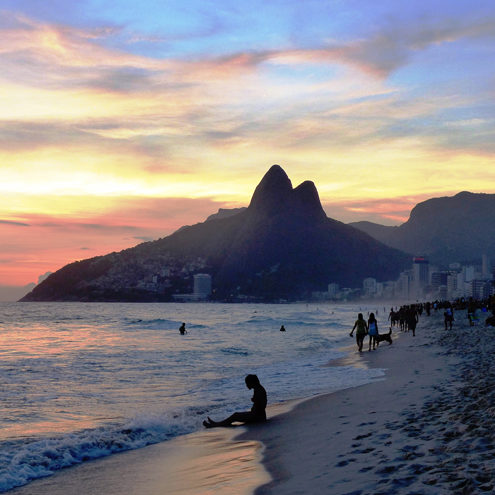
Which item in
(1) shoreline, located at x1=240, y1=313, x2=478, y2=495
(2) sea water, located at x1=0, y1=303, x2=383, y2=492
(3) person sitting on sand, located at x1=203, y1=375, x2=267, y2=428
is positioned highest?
(1) shoreline, located at x1=240, y1=313, x2=478, y2=495

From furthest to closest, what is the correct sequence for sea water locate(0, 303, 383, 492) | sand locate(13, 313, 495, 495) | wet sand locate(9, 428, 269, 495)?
sea water locate(0, 303, 383, 492), wet sand locate(9, 428, 269, 495), sand locate(13, 313, 495, 495)

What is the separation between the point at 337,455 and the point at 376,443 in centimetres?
63

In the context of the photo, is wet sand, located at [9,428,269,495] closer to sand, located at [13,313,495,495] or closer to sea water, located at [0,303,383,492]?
sand, located at [13,313,495,495]

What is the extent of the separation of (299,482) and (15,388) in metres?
14.2

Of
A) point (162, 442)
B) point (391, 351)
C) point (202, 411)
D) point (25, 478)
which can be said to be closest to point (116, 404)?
point (202, 411)

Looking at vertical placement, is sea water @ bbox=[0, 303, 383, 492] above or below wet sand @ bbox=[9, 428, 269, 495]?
below

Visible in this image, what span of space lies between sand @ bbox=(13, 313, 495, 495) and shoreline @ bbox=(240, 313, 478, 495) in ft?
0.05

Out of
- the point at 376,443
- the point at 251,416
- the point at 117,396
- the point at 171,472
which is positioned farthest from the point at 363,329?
the point at 171,472

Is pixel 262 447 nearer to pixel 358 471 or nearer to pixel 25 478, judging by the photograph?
pixel 358 471

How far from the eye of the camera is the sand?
5.70 metres

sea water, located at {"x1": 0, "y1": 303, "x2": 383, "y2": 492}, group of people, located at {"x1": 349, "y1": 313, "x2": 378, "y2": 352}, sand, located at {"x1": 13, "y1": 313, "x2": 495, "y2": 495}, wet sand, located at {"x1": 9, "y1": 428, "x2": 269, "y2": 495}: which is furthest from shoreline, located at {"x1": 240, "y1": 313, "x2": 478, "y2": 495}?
group of people, located at {"x1": 349, "y1": 313, "x2": 378, "y2": 352}

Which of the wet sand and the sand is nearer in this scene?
the sand

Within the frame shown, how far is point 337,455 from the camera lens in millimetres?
7164

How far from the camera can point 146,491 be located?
273 inches
